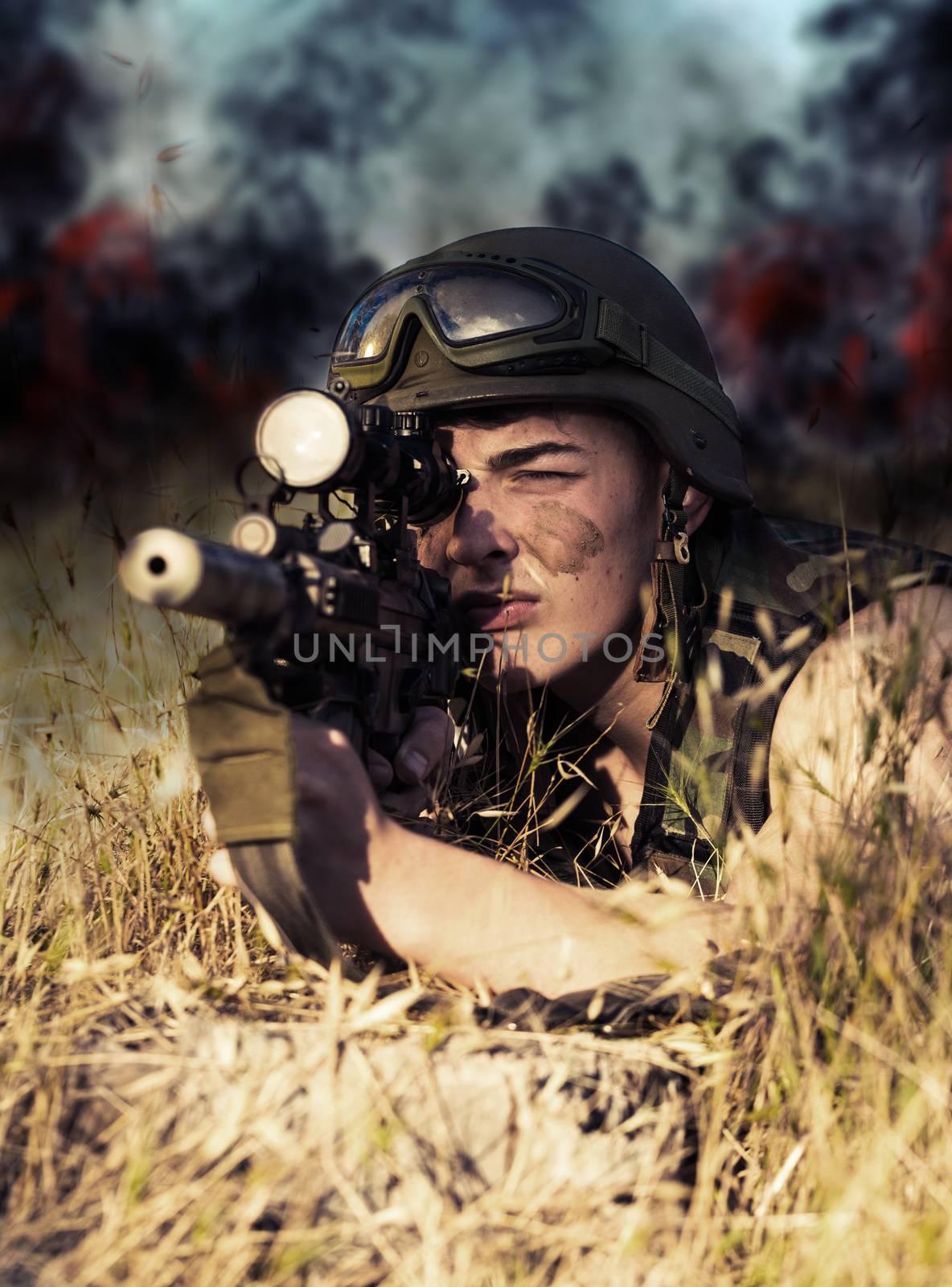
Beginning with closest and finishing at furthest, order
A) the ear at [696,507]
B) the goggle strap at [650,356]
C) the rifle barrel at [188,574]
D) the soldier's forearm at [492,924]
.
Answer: the rifle barrel at [188,574] → the soldier's forearm at [492,924] → the goggle strap at [650,356] → the ear at [696,507]

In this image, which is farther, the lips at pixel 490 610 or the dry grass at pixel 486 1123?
the lips at pixel 490 610

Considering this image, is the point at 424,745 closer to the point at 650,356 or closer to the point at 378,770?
the point at 378,770

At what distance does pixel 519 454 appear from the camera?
3.08 meters

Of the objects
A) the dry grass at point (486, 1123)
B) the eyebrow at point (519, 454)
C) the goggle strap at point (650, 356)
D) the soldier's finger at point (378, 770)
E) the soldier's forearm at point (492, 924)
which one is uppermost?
the goggle strap at point (650, 356)

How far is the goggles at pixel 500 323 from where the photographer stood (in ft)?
9.97

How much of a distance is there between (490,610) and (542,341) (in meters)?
0.71

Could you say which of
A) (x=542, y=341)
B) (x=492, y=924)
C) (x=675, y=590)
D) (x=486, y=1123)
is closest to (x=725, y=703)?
(x=675, y=590)

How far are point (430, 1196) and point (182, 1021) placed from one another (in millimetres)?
541

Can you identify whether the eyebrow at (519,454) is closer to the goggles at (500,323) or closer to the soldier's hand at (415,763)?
the goggles at (500,323)

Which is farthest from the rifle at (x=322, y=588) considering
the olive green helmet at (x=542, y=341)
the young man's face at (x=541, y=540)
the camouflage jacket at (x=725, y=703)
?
the camouflage jacket at (x=725, y=703)

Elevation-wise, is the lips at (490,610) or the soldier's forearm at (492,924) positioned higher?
the lips at (490,610)

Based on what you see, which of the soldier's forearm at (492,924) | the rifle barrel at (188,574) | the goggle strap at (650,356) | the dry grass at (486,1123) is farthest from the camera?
the goggle strap at (650,356)

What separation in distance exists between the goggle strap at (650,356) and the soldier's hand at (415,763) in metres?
1.14

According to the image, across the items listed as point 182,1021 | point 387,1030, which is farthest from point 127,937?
point 387,1030
